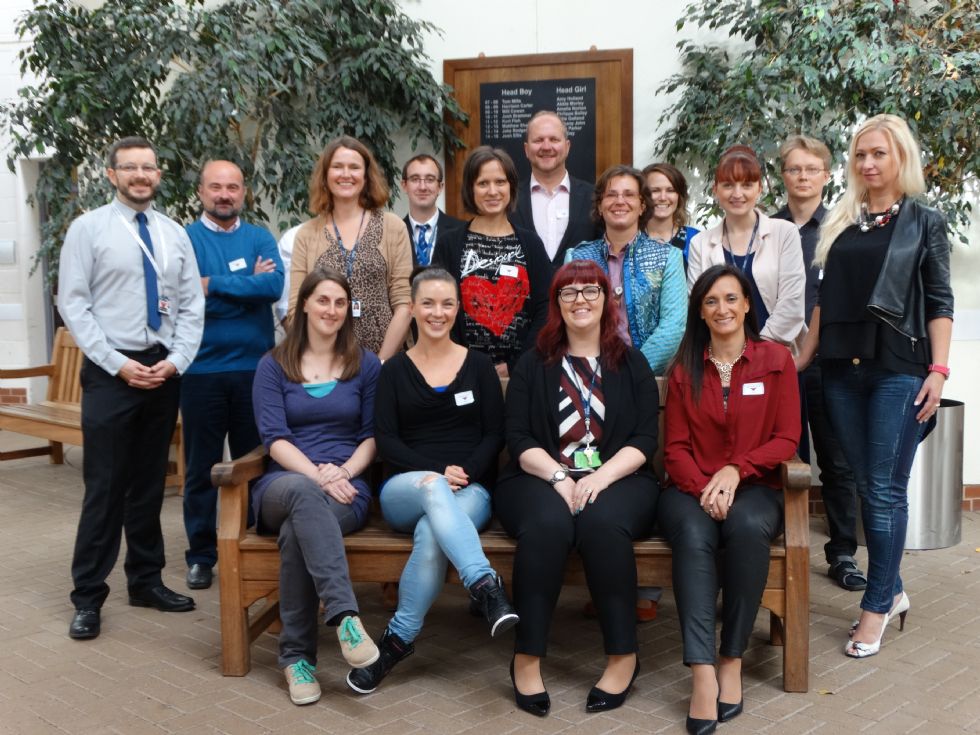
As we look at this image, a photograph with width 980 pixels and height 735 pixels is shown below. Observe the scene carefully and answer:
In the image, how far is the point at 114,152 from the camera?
401 cm

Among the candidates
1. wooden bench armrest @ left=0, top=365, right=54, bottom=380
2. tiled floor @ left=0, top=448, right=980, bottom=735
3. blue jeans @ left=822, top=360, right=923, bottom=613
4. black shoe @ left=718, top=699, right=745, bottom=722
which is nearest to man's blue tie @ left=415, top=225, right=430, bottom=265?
tiled floor @ left=0, top=448, right=980, bottom=735

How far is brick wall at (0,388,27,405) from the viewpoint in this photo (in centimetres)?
965

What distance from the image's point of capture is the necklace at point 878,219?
3.68 meters

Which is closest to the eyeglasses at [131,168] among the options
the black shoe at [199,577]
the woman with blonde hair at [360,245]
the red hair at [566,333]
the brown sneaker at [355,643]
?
the woman with blonde hair at [360,245]

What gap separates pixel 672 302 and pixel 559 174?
1.12 meters

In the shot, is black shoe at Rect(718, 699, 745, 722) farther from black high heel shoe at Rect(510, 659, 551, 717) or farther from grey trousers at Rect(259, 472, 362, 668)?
grey trousers at Rect(259, 472, 362, 668)

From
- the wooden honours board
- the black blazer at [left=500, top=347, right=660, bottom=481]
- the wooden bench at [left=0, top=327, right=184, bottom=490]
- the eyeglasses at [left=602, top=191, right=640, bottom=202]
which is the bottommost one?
the wooden bench at [left=0, top=327, right=184, bottom=490]

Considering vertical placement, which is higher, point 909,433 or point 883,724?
point 909,433

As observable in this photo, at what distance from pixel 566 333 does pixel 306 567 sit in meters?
1.26

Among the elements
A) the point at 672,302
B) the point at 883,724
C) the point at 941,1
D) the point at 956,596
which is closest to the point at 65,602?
the point at 672,302

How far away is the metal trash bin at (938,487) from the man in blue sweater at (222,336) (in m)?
3.43

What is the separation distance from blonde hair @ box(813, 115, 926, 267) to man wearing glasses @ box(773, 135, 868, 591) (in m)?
0.68

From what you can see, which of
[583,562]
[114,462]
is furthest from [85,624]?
[583,562]

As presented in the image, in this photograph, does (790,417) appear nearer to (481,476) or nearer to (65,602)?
(481,476)
